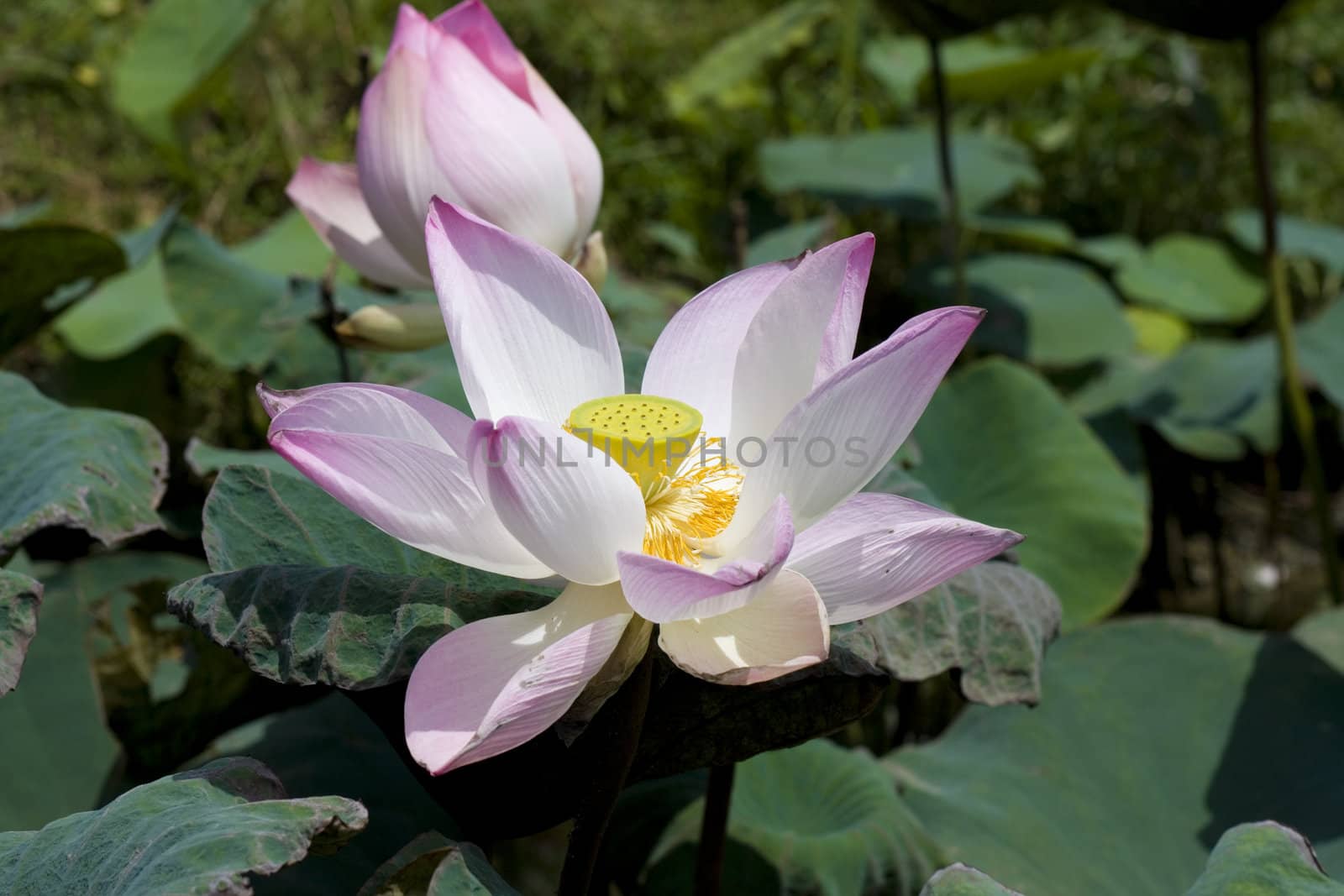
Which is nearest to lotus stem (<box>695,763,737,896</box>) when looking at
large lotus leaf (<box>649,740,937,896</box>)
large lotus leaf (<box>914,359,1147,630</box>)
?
large lotus leaf (<box>649,740,937,896</box>)

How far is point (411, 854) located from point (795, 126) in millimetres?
2834

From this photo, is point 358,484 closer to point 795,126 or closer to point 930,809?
point 930,809

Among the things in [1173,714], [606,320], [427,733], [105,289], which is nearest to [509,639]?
[427,733]

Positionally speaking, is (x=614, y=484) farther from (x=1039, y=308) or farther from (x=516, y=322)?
(x=1039, y=308)

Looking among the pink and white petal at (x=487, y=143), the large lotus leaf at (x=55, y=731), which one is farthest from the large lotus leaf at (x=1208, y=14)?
the large lotus leaf at (x=55, y=731)

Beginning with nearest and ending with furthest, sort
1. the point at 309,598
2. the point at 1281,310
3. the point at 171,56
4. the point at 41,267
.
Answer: the point at 309,598 → the point at 41,267 → the point at 1281,310 → the point at 171,56

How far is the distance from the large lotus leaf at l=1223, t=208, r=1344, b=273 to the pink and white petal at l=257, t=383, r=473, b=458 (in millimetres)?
1921

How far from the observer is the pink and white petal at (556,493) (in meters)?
0.48

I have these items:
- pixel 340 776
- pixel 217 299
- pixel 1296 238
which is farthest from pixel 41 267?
pixel 1296 238

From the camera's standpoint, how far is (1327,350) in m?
1.75

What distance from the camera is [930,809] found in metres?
1.03

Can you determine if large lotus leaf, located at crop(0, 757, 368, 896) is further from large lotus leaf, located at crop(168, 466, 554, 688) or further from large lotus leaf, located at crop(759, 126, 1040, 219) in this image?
large lotus leaf, located at crop(759, 126, 1040, 219)

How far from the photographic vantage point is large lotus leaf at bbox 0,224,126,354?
122 centimetres

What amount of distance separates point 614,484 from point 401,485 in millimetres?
92
